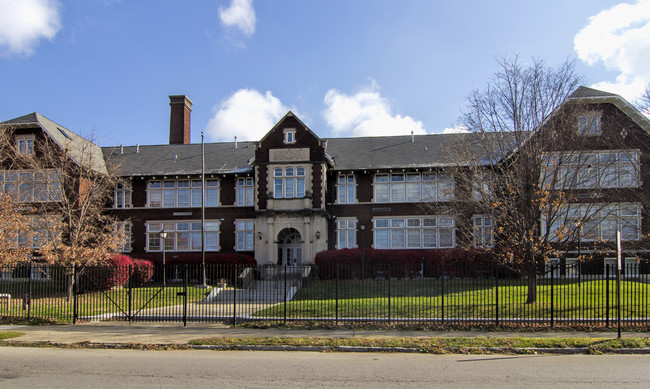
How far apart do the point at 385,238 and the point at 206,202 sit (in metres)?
12.4

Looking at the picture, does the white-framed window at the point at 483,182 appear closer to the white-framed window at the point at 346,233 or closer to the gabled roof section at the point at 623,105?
the gabled roof section at the point at 623,105

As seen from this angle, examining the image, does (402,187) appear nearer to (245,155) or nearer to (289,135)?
(289,135)

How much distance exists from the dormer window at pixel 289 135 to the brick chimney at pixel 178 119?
37.8 ft

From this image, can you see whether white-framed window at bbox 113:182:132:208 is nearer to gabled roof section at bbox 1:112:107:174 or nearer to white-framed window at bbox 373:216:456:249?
gabled roof section at bbox 1:112:107:174

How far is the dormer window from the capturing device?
102 feet

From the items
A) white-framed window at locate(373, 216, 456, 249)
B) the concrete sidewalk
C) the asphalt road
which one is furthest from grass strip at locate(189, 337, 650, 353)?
white-framed window at locate(373, 216, 456, 249)

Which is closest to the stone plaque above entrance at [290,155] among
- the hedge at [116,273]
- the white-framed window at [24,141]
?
the hedge at [116,273]

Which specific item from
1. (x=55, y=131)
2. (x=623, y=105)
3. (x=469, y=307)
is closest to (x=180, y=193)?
(x=55, y=131)

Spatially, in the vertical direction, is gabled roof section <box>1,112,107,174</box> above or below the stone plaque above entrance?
above

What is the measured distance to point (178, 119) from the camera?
38875 mm

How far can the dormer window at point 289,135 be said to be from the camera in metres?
31.1

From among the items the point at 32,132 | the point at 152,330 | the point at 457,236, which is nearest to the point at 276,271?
the point at 457,236

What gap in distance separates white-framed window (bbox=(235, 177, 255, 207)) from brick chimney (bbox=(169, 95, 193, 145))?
334 inches

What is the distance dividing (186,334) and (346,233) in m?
18.8
